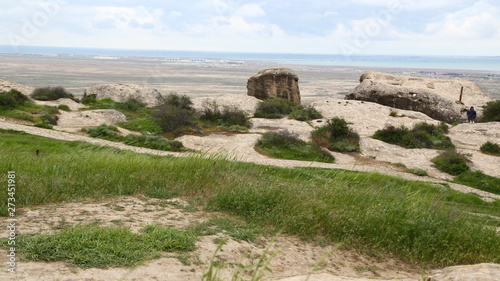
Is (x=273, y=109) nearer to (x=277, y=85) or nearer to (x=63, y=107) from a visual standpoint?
(x=277, y=85)

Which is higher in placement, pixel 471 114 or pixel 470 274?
pixel 470 274

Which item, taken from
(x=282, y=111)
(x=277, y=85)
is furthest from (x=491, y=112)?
(x=277, y=85)

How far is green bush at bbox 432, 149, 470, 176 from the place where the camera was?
18.6 m

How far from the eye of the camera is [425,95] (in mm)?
34281

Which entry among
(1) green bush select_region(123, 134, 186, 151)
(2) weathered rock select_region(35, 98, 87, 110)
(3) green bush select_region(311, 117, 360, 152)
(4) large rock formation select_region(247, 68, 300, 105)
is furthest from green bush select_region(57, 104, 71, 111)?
(4) large rock formation select_region(247, 68, 300, 105)

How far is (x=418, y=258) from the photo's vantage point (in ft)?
21.9

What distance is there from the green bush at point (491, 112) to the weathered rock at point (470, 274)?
30.0 meters

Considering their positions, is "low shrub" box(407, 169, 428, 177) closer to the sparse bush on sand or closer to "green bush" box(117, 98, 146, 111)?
the sparse bush on sand

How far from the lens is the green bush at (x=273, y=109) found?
98.3ft

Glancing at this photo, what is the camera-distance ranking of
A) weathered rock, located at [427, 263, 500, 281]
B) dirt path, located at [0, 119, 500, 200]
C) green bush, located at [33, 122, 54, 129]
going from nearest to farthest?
weathered rock, located at [427, 263, 500, 281], dirt path, located at [0, 119, 500, 200], green bush, located at [33, 122, 54, 129]

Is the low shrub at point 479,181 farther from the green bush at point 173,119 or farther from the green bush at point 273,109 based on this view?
the green bush at point 273,109

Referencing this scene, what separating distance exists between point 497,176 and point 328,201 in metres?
13.9

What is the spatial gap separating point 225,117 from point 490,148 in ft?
48.6

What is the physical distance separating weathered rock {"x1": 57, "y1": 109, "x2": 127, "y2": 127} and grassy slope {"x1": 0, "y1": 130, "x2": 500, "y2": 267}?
1485 centimetres
